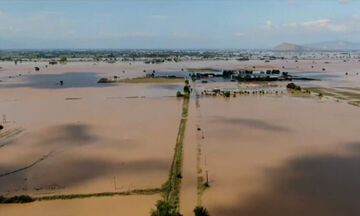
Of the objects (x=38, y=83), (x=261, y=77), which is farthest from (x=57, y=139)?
(x=261, y=77)

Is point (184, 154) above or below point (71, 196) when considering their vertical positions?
above

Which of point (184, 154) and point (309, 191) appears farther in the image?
point (184, 154)

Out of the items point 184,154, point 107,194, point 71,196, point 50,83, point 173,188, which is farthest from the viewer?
point 50,83

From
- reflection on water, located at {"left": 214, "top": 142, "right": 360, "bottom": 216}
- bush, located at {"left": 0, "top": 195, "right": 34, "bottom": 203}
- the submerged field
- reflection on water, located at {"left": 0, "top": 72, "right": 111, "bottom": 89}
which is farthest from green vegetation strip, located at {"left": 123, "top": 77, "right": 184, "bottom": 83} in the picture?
bush, located at {"left": 0, "top": 195, "right": 34, "bottom": 203}

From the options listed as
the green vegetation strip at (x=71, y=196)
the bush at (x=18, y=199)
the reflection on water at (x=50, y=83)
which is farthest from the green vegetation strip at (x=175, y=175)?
the reflection on water at (x=50, y=83)

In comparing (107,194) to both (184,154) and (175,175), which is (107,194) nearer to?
(175,175)

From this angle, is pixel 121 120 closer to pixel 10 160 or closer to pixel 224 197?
pixel 10 160

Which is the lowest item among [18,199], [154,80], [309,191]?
[309,191]

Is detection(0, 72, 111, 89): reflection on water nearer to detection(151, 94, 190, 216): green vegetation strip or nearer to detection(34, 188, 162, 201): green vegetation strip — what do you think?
detection(151, 94, 190, 216): green vegetation strip

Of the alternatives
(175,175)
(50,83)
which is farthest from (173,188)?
(50,83)
